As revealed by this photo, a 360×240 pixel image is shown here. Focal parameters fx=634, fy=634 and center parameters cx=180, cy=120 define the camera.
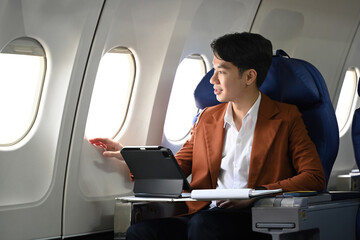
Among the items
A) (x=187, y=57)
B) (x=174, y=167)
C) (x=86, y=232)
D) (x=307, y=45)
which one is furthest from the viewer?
(x=307, y=45)

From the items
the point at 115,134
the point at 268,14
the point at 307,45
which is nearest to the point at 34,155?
the point at 115,134

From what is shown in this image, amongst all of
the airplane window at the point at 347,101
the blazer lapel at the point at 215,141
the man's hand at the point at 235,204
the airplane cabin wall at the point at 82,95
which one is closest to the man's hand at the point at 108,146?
the airplane cabin wall at the point at 82,95

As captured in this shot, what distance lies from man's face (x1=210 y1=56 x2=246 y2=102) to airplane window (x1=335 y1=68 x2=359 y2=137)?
395 cm

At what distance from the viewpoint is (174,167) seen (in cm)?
340

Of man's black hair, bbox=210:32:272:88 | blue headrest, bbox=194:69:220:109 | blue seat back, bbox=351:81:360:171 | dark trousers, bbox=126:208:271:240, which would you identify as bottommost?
dark trousers, bbox=126:208:271:240

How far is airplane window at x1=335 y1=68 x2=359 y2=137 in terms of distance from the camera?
735cm

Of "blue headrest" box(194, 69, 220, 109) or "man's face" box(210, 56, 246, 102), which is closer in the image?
"man's face" box(210, 56, 246, 102)

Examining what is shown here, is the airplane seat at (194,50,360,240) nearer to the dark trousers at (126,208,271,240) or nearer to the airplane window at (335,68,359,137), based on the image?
the dark trousers at (126,208,271,240)

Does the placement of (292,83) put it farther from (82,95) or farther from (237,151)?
(82,95)

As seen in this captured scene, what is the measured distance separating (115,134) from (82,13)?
3.58 ft

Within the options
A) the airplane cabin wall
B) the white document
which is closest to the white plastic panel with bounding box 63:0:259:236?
the airplane cabin wall

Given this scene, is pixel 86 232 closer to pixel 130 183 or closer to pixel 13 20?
pixel 130 183

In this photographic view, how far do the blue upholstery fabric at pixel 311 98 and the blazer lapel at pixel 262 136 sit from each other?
0.16 metres

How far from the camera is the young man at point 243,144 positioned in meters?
3.41
